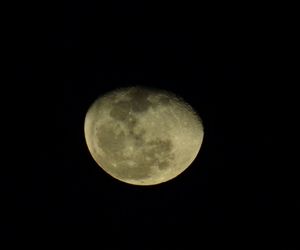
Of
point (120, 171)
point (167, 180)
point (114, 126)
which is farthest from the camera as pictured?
point (167, 180)

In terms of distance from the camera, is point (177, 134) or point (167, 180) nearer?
point (177, 134)

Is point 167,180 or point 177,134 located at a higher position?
point 177,134

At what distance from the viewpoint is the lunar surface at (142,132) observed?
4.03 m

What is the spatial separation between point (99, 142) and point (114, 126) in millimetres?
339

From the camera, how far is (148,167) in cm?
424

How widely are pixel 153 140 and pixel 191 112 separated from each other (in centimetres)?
63

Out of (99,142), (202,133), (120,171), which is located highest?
(202,133)

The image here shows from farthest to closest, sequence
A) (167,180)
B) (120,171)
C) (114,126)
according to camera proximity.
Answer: (167,180), (120,171), (114,126)

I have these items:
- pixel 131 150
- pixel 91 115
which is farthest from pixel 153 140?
pixel 91 115

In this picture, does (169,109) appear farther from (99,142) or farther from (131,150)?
(99,142)

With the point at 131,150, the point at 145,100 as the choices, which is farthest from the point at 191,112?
the point at 131,150

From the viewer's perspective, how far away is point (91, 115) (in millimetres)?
4375

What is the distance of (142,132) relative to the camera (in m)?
4.02

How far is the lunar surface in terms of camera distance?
4.03 m
